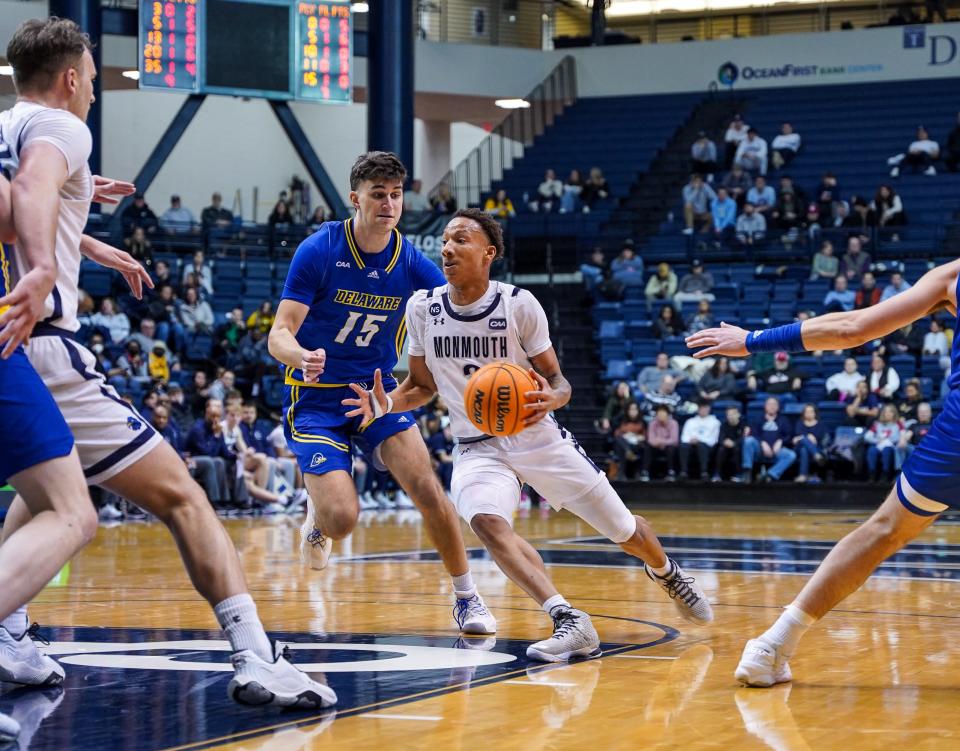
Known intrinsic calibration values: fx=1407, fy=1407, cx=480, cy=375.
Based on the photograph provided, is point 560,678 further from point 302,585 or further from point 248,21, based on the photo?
point 248,21

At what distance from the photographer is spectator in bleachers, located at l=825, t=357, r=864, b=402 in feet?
58.4

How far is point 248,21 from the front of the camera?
21.2 meters

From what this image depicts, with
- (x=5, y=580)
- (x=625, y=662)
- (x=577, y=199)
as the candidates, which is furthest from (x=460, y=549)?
(x=577, y=199)

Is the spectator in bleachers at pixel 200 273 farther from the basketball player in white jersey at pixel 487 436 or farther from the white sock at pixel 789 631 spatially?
the white sock at pixel 789 631

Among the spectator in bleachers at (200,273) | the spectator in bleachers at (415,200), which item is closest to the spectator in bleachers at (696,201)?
the spectator in bleachers at (415,200)

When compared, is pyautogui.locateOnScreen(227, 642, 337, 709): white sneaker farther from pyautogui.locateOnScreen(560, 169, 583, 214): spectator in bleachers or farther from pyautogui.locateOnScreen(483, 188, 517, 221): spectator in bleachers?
pyautogui.locateOnScreen(560, 169, 583, 214): spectator in bleachers

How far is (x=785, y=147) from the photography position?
23766 mm

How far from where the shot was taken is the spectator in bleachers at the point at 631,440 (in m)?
18.0

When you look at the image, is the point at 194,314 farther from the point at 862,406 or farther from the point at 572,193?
the point at 862,406

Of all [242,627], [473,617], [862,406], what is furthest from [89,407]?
[862,406]

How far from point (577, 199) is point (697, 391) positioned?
6.48 metres

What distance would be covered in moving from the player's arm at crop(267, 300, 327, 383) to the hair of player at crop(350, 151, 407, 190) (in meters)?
0.66

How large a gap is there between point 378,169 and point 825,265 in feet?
48.4

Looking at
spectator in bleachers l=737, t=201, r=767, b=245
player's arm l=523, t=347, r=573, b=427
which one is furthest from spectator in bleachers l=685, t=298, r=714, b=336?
player's arm l=523, t=347, r=573, b=427
